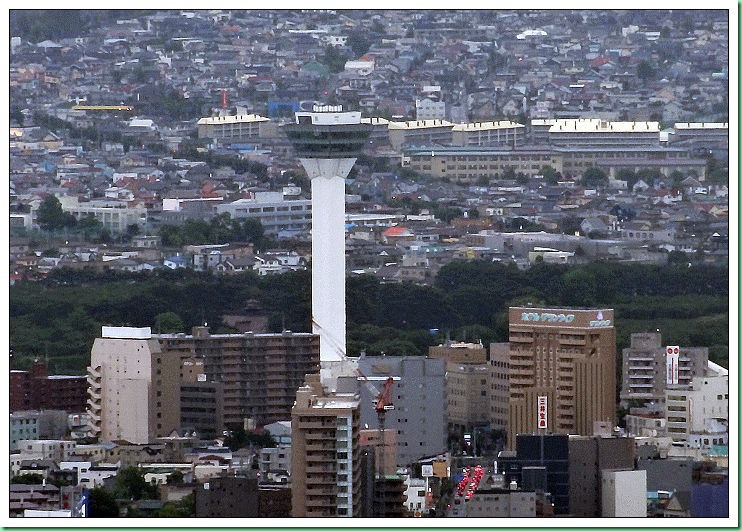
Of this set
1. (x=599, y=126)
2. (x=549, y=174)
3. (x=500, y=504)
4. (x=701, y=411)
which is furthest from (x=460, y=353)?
(x=599, y=126)

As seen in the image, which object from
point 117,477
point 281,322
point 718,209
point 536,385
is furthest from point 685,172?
point 117,477

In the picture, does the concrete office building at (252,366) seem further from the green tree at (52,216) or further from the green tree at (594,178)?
the green tree at (594,178)

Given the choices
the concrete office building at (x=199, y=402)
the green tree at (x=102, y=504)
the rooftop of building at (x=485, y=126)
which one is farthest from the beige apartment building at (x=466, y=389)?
the rooftop of building at (x=485, y=126)

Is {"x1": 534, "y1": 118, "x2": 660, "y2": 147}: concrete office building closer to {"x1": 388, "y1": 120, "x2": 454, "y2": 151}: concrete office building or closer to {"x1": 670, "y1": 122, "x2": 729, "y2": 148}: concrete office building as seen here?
{"x1": 670, "y1": 122, "x2": 729, "y2": 148}: concrete office building

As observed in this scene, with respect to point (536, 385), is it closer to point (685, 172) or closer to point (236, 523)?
point (236, 523)

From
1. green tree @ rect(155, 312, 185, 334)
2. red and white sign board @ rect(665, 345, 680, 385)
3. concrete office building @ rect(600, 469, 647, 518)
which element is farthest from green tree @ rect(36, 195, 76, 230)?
concrete office building @ rect(600, 469, 647, 518)

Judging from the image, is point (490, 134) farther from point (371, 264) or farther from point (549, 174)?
point (371, 264)
